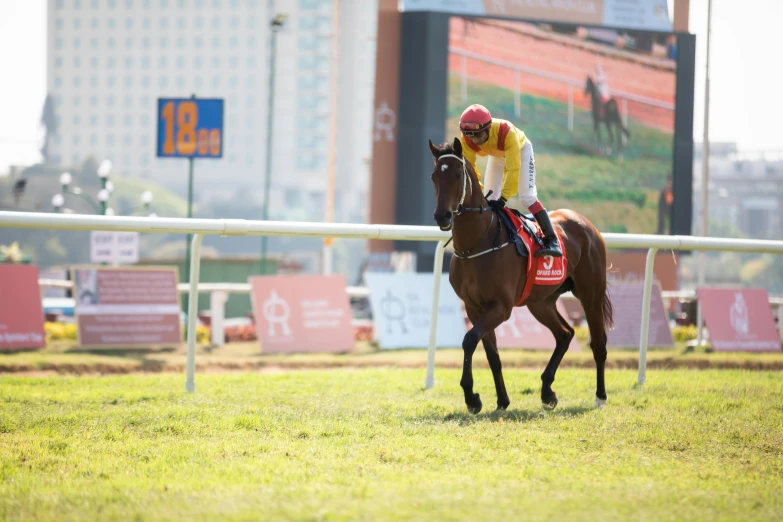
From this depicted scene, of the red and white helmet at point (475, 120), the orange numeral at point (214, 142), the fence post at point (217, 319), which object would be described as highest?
the orange numeral at point (214, 142)

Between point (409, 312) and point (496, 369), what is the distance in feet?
22.2

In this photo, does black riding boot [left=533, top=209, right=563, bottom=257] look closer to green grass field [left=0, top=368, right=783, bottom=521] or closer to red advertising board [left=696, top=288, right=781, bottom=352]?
green grass field [left=0, top=368, right=783, bottom=521]

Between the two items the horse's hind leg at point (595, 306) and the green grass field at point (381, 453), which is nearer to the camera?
the green grass field at point (381, 453)

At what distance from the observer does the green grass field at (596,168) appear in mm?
33562

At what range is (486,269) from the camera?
6977 mm

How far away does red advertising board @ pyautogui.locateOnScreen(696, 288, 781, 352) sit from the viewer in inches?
515

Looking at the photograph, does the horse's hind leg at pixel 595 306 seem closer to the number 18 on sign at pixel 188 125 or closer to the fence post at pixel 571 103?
the number 18 on sign at pixel 188 125

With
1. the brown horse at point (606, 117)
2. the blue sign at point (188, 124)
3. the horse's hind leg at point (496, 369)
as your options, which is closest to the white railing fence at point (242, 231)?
the horse's hind leg at point (496, 369)

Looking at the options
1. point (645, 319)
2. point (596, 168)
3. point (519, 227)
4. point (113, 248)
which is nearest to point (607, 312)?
point (645, 319)

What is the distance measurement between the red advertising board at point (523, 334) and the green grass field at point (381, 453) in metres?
5.06

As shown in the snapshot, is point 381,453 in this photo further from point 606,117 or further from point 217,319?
point 606,117

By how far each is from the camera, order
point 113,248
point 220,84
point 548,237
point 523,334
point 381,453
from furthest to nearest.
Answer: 1. point 220,84
2. point 113,248
3. point 523,334
4. point 548,237
5. point 381,453

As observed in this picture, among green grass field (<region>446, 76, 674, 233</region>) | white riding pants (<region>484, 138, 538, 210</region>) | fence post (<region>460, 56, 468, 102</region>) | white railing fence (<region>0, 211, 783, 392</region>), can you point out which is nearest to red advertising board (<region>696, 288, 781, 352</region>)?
white railing fence (<region>0, 211, 783, 392</region>)

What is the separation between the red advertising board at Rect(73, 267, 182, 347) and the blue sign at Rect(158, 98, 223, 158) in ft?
23.4
